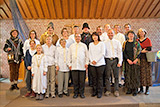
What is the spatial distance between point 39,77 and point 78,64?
0.98 m

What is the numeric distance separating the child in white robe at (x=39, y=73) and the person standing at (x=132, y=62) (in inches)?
82.6

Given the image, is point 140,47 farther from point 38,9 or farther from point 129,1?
point 38,9

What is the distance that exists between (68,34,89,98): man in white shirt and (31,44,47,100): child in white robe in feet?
2.15

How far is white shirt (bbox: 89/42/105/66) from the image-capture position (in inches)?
133

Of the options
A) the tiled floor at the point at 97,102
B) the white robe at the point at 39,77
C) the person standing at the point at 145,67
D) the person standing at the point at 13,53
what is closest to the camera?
the tiled floor at the point at 97,102

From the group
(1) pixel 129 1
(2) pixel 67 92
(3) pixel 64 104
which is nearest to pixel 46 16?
(1) pixel 129 1

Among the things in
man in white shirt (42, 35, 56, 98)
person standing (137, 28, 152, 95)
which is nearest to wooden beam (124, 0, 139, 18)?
person standing (137, 28, 152, 95)

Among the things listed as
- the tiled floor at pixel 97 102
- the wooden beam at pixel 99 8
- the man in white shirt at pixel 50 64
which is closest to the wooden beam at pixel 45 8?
the wooden beam at pixel 99 8

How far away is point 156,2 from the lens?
6355 millimetres

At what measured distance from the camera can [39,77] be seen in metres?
3.38

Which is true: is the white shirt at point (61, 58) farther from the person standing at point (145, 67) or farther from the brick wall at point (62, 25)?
the brick wall at point (62, 25)

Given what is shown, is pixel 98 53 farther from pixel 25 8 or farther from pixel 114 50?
pixel 25 8

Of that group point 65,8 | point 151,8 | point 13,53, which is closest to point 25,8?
point 65,8

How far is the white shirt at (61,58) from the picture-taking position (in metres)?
3.54
